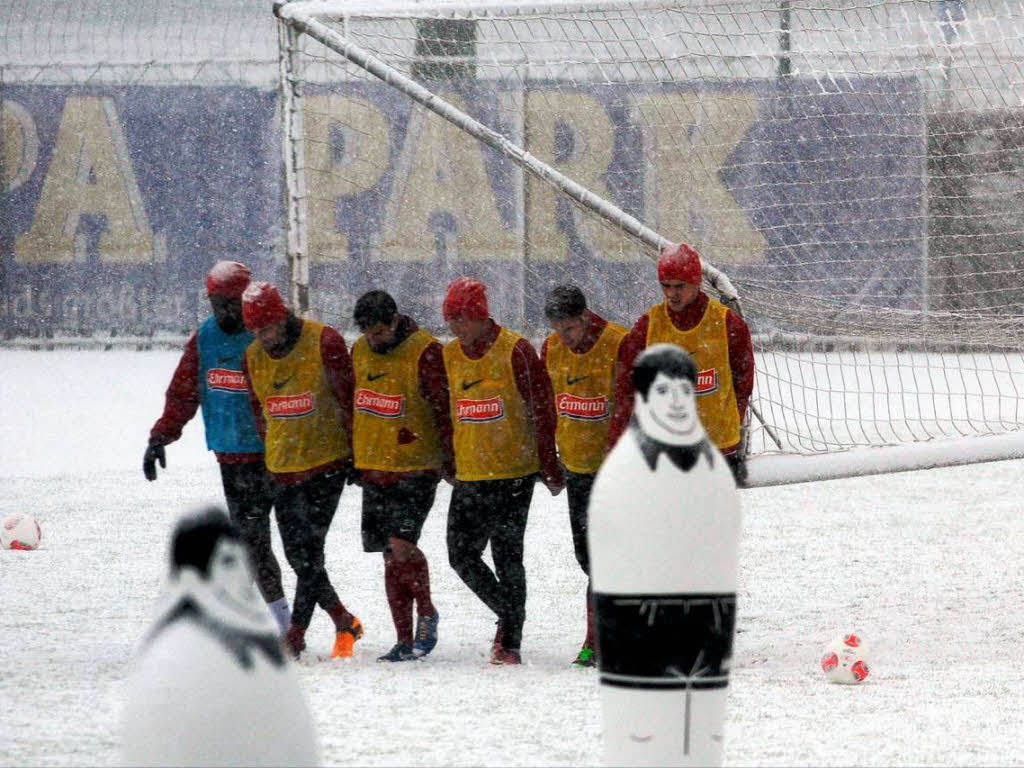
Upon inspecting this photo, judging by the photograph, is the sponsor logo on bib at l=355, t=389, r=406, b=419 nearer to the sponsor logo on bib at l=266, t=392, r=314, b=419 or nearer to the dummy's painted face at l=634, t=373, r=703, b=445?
the sponsor logo on bib at l=266, t=392, r=314, b=419

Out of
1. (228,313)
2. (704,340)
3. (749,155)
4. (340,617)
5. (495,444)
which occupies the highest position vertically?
(749,155)

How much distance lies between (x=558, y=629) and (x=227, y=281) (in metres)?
2.06

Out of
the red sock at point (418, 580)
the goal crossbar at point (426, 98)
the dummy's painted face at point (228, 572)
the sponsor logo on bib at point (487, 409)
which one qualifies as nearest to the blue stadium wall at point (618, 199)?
the goal crossbar at point (426, 98)

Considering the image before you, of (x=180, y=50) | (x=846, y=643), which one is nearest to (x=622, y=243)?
(x=846, y=643)

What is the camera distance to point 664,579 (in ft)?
11.3

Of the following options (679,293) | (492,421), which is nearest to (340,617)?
(492,421)

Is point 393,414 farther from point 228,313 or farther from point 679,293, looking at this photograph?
point 679,293

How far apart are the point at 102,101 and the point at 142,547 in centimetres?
1166

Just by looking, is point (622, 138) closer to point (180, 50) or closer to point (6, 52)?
point (180, 50)

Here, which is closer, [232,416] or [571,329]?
[571,329]

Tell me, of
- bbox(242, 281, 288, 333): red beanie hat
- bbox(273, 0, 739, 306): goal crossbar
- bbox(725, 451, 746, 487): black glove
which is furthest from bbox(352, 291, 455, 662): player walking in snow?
bbox(273, 0, 739, 306): goal crossbar

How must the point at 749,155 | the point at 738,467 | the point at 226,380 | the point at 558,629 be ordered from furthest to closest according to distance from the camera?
the point at 749,155 < the point at 558,629 < the point at 738,467 < the point at 226,380

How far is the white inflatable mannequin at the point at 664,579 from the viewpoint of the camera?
3.46 meters

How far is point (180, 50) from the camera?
63.3 feet
